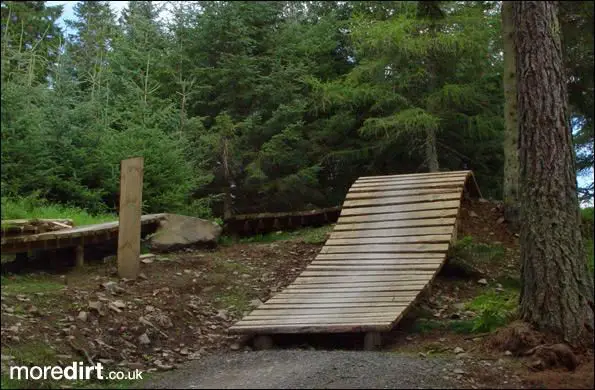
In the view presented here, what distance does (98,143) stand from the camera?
10438mm

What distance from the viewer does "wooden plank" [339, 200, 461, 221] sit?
31.5ft

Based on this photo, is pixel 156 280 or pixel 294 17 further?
pixel 294 17

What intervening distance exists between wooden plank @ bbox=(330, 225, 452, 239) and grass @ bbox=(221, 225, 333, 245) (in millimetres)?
1394

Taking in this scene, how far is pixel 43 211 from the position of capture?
8.91 m

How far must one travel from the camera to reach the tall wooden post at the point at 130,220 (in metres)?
7.97

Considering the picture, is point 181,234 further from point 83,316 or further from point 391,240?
point 83,316

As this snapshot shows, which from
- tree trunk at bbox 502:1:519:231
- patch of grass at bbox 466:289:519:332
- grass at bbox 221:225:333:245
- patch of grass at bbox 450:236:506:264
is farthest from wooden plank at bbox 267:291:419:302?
tree trunk at bbox 502:1:519:231

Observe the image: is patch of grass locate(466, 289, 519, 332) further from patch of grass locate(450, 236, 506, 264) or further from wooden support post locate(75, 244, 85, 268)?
wooden support post locate(75, 244, 85, 268)

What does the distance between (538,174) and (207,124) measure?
34.6 feet

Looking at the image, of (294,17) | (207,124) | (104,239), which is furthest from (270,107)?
(104,239)

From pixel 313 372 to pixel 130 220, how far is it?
12.0 feet

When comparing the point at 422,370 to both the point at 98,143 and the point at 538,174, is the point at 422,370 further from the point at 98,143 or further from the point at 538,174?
the point at 98,143

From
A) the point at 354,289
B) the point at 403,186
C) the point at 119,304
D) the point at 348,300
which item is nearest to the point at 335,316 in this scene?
the point at 348,300

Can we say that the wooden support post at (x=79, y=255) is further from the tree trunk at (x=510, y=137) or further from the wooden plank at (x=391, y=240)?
the tree trunk at (x=510, y=137)
